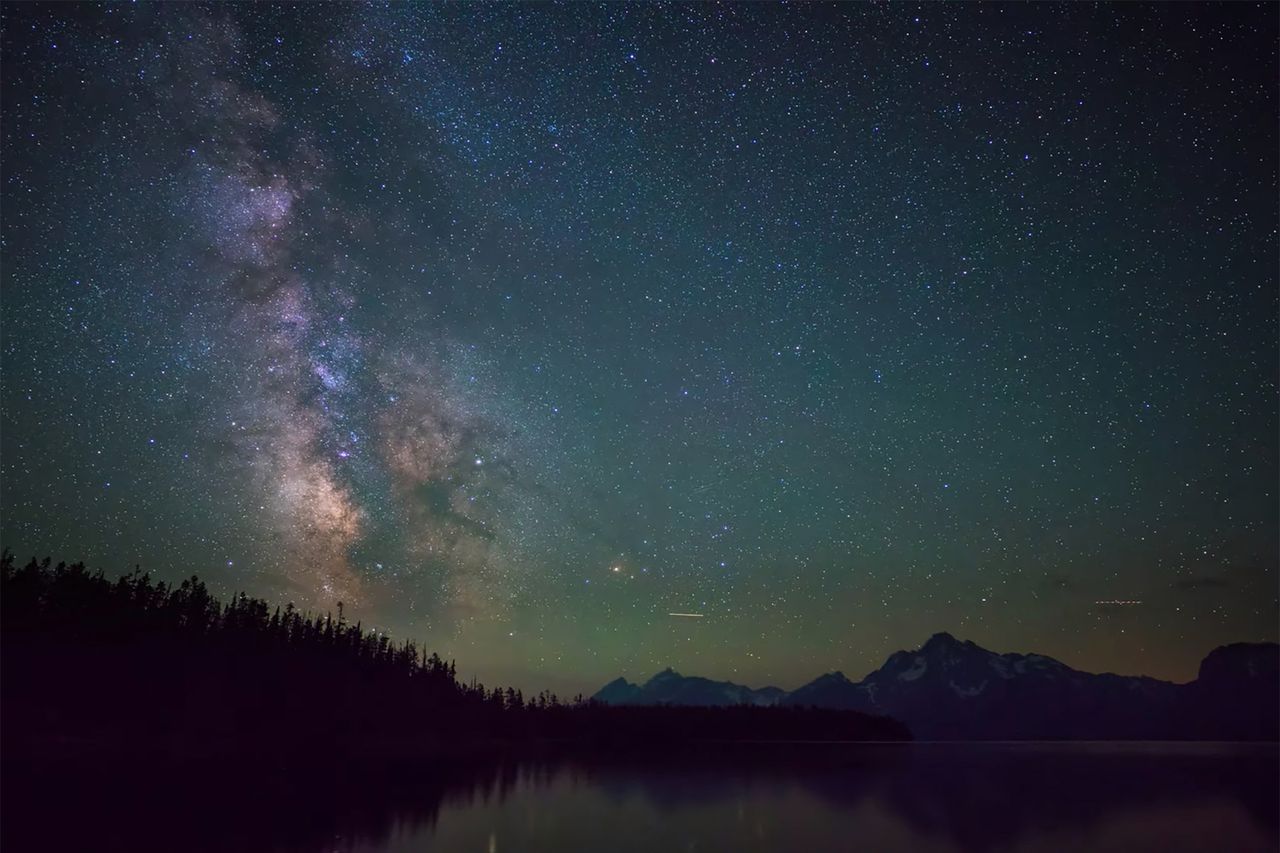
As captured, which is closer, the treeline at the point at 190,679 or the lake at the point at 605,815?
the lake at the point at 605,815

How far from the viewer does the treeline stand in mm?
72438

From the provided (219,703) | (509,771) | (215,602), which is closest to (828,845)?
(509,771)

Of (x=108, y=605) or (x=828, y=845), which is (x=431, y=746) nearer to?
(x=108, y=605)

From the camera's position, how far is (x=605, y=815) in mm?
34312

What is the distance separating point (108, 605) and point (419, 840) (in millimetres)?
83182

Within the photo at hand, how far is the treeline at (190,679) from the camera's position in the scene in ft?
238

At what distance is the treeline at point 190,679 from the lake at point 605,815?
96.1ft

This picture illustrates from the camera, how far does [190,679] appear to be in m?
85.4

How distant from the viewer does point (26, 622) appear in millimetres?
77125

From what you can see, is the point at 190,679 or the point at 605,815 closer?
the point at 605,815

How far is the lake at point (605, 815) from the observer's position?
81.8 feet

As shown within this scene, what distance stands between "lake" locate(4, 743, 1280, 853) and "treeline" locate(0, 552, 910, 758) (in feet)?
96.1

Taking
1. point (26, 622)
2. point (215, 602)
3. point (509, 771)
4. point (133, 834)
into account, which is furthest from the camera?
point (215, 602)

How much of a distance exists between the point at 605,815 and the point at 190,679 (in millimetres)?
73980
